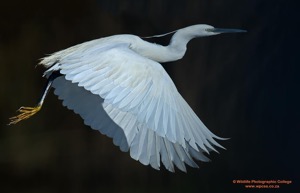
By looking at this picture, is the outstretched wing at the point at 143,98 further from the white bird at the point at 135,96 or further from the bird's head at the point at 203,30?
the bird's head at the point at 203,30

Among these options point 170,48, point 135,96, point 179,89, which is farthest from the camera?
point 179,89

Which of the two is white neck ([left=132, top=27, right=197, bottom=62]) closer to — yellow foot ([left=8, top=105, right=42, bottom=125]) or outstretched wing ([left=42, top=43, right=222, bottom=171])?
outstretched wing ([left=42, top=43, right=222, bottom=171])

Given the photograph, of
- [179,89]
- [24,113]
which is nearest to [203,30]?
[179,89]

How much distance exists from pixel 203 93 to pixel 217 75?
3.2 inches

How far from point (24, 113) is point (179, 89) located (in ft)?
1.80

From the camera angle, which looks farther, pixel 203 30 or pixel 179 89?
pixel 179 89

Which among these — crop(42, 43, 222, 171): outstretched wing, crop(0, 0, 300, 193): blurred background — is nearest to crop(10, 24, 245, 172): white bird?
crop(42, 43, 222, 171): outstretched wing

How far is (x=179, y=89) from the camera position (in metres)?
2.25

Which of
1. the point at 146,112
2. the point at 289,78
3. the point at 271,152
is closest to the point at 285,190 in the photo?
the point at 271,152

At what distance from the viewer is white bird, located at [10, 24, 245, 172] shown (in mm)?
1677

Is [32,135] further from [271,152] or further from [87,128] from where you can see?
[271,152]

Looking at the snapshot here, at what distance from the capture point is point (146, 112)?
1.67 metres

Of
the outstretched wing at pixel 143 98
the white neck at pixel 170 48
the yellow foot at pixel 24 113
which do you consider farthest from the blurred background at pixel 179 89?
the outstretched wing at pixel 143 98

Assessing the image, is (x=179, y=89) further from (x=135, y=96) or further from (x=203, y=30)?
(x=135, y=96)
